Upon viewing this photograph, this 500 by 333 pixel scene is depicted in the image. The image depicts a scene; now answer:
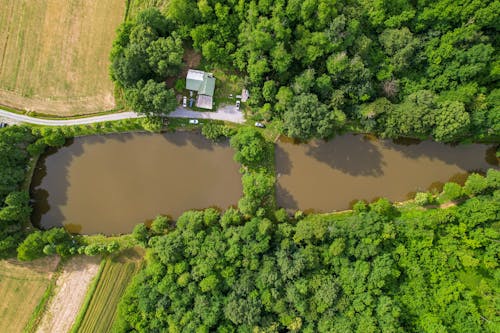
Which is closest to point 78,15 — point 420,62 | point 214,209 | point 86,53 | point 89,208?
point 86,53

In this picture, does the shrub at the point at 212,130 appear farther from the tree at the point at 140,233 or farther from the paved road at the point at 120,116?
the tree at the point at 140,233

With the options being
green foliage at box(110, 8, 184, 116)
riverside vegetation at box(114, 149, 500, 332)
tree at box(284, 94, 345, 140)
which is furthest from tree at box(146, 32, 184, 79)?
tree at box(284, 94, 345, 140)

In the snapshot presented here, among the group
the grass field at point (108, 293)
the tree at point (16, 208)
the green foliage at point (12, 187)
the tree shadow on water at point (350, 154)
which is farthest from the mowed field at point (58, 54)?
the tree shadow on water at point (350, 154)

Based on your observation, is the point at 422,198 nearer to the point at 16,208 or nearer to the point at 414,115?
the point at 414,115

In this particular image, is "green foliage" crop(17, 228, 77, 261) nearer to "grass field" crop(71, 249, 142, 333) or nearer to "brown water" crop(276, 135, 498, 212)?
"grass field" crop(71, 249, 142, 333)

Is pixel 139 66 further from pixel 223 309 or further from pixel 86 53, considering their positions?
pixel 223 309

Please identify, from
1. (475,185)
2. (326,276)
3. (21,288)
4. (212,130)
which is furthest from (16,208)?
(475,185)
